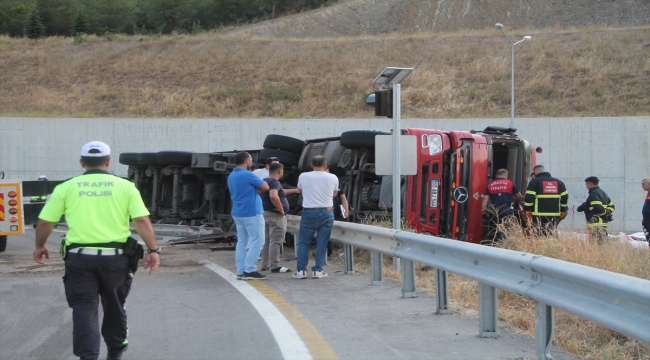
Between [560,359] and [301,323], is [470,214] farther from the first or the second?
[560,359]

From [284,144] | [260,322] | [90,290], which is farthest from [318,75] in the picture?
[90,290]

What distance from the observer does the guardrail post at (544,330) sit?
5367mm

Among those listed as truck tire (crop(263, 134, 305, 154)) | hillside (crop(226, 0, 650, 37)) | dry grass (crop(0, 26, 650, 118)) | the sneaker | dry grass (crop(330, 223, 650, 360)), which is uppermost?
hillside (crop(226, 0, 650, 37))

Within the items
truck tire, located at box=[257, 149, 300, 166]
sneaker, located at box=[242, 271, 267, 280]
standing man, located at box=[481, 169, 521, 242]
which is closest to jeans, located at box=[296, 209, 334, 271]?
sneaker, located at box=[242, 271, 267, 280]

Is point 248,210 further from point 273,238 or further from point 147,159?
point 147,159

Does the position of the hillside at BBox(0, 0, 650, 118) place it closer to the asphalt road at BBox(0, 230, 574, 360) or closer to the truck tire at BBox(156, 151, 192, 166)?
the truck tire at BBox(156, 151, 192, 166)

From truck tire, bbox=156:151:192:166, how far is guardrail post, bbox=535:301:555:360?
40.5 feet

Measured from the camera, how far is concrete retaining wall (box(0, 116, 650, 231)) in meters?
30.8

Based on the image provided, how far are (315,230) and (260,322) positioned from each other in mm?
3274

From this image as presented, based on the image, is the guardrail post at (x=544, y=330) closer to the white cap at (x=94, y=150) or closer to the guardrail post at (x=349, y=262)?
the white cap at (x=94, y=150)

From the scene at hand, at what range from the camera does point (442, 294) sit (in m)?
7.52

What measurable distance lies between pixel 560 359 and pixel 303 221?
17.0ft

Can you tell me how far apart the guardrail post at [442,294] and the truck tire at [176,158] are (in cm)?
1036

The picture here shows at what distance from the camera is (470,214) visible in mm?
13680
